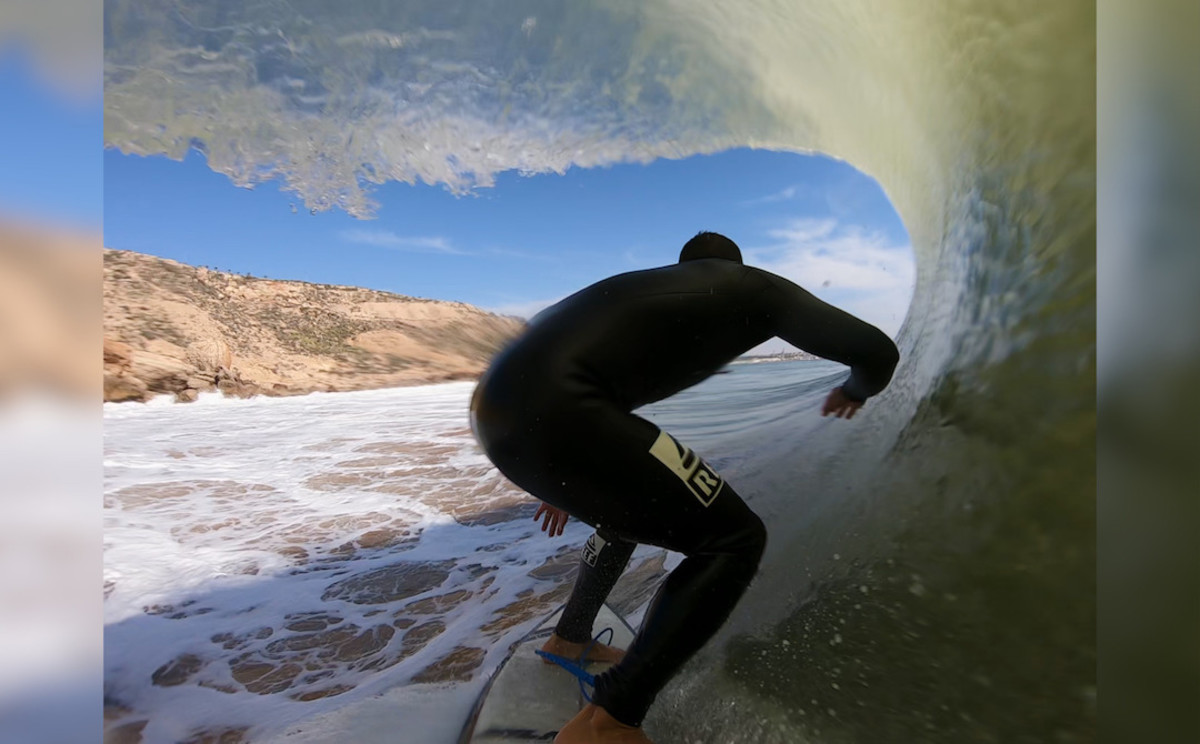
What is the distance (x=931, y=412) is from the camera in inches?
53.1

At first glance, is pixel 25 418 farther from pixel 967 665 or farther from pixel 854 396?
pixel 967 665

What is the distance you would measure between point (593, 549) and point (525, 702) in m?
0.38

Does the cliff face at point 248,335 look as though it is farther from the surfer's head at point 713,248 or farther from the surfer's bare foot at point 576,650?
the surfer's head at point 713,248

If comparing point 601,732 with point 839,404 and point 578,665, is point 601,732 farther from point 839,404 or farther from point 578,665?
point 839,404

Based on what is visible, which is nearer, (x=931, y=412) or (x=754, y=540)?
(x=754, y=540)

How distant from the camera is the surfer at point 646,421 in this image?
0.79 m

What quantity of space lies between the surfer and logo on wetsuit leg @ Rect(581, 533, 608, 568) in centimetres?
40

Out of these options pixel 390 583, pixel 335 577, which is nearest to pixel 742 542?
pixel 390 583

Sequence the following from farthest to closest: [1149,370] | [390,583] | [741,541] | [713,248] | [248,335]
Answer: [248,335], [390,583], [713,248], [741,541], [1149,370]

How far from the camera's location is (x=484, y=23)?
2422 millimetres

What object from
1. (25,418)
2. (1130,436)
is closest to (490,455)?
(25,418)

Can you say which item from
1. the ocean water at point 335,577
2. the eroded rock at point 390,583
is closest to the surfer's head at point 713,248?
the ocean water at point 335,577

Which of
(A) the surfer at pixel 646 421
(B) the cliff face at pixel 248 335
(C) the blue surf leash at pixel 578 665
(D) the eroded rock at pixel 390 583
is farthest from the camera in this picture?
(B) the cliff face at pixel 248 335

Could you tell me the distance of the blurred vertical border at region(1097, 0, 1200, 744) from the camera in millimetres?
612
